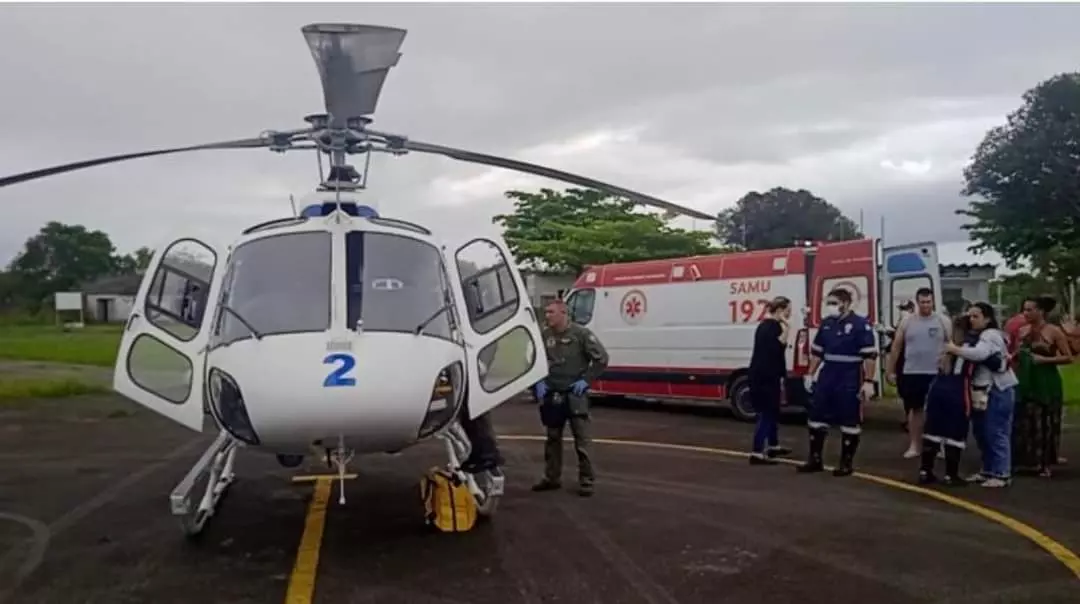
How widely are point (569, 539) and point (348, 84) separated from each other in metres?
3.28

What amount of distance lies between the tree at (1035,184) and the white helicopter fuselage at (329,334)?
25.1 metres

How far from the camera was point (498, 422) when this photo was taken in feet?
51.3

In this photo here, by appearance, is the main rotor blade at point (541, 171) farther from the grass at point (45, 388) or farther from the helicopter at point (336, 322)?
the grass at point (45, 388)

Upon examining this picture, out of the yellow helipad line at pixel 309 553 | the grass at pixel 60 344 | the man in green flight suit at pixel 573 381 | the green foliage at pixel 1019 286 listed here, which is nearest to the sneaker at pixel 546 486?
the man in green flight suit at pixel 573 381

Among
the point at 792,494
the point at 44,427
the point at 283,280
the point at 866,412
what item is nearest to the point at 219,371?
the point at 283,280

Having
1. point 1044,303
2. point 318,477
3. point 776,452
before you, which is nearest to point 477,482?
point 318,477

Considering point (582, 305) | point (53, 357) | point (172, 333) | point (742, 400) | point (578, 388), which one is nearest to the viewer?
point (172, 333)

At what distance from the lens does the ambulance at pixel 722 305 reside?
44.4ft

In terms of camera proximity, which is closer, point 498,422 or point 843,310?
point 843,310

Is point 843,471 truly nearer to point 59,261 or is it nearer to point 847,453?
point 847,453

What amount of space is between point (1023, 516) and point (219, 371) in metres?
5.67

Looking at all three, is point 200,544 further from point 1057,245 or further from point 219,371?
point 1057,245

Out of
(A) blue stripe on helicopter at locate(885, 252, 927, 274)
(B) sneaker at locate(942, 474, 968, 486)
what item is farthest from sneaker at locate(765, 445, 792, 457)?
(A) blue stripe on helicopter at locate(885, 252, 927, 274)

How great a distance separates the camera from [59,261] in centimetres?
7019
